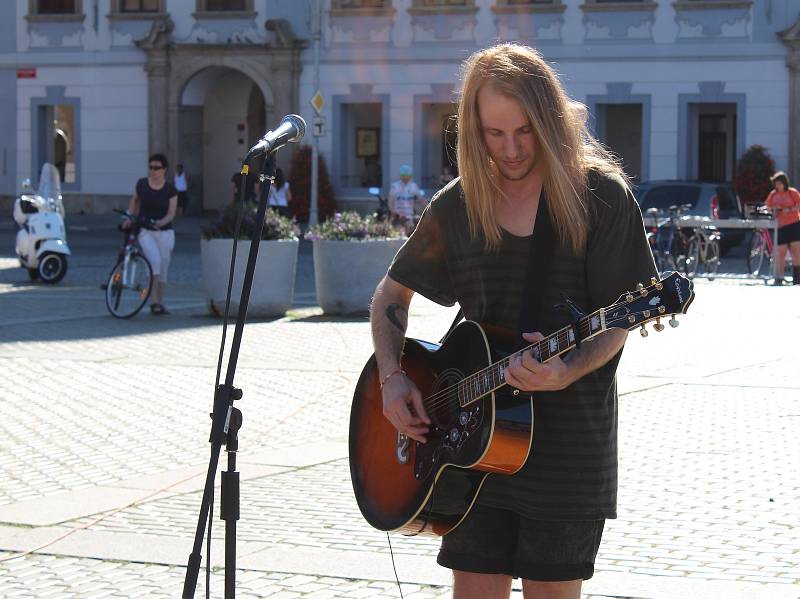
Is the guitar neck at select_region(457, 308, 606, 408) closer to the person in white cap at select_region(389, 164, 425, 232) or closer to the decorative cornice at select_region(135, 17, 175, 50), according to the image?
the person in white cap at select_region(389, 164, 425, 232)

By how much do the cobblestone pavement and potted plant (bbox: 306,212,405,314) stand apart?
1528 mm

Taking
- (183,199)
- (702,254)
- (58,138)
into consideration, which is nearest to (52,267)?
(702,254)

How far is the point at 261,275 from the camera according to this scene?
51.0ft

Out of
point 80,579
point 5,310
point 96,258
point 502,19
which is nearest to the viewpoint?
point 80,579

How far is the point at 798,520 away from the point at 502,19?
28795 mm

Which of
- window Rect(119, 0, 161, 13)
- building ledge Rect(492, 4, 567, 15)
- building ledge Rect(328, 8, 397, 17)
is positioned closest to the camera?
building ledge Rect(492, 4, 567, 15)

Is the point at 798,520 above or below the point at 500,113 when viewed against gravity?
below

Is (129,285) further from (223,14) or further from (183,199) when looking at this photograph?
(223,14)

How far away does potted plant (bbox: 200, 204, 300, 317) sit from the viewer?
15477mm

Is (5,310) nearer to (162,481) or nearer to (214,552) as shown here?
(162,481)

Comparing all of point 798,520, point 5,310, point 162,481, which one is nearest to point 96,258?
point 5,310

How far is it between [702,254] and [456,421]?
1976cm

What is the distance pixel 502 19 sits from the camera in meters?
34.2

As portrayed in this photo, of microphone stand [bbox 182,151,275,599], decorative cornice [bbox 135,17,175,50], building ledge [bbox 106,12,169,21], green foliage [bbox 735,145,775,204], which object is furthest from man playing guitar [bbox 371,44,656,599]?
building ledge [bbox 106,12,169,21]
